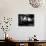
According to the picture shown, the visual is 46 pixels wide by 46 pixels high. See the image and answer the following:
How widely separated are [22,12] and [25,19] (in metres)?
0.30

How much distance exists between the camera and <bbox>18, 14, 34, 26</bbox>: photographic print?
514 centimetres

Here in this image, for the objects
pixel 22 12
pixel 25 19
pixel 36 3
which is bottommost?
pixel 25 19

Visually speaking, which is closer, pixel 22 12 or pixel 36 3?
pixel 22 12

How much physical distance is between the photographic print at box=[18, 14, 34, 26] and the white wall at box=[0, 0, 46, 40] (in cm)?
12

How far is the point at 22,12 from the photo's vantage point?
16.8 ft

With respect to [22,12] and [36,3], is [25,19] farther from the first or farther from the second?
[36,3]

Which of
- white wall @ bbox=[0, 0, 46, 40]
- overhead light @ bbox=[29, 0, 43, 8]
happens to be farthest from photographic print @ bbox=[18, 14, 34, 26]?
overhead light @ bbox=[29, 0, 43, 8]

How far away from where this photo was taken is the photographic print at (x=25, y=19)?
514cm

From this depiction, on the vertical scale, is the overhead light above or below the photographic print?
above

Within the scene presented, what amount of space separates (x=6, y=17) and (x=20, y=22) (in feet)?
1.89

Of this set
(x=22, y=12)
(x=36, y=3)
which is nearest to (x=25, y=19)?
(x=22, y=12)

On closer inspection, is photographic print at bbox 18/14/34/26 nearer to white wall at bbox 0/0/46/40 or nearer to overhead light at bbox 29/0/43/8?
white wall at bbox 0/0/46/40

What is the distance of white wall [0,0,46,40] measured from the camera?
16.8ft

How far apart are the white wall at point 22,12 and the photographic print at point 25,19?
117 millimetres
